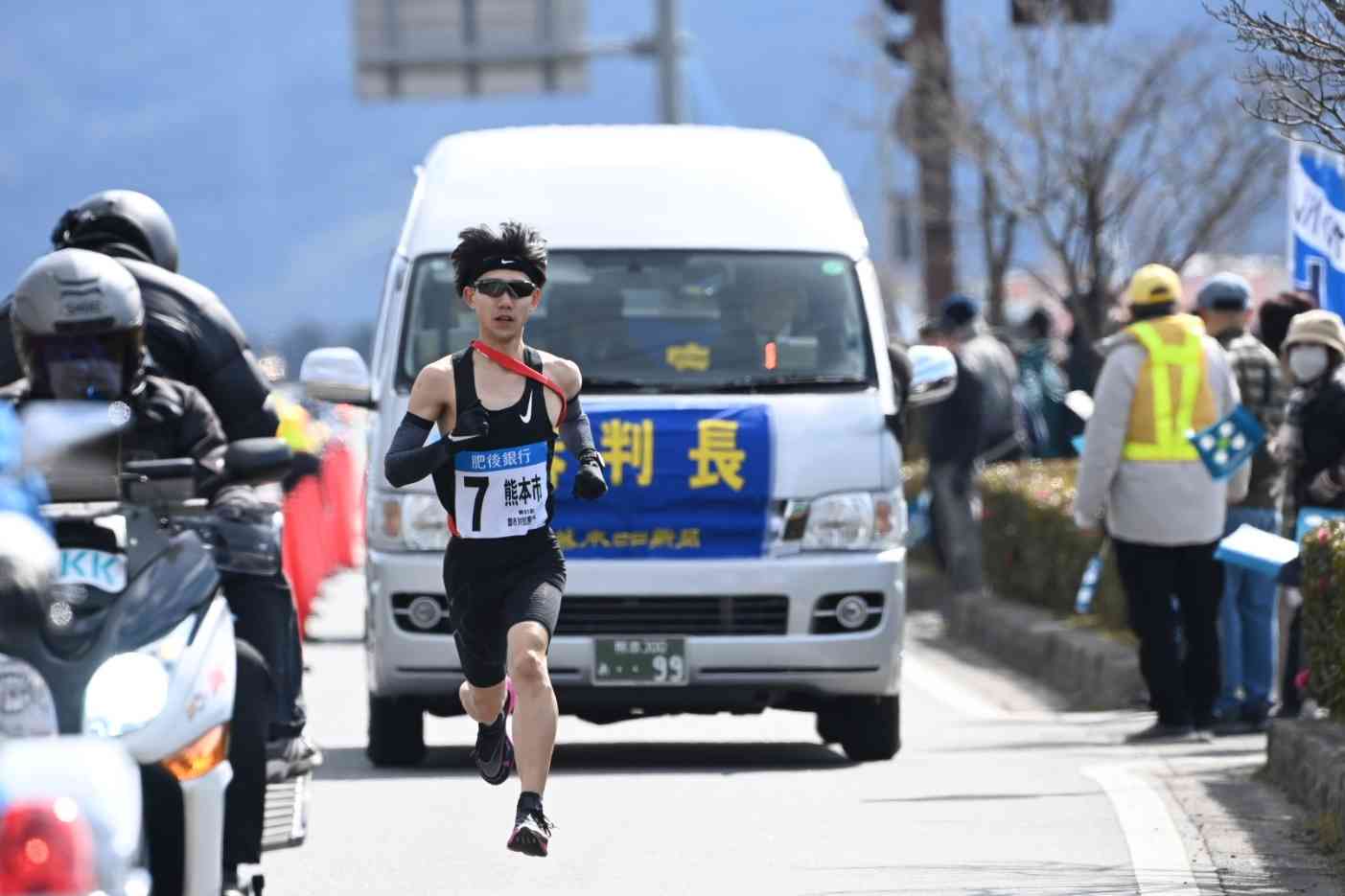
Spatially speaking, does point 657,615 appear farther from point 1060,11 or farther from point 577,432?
point 1060,11

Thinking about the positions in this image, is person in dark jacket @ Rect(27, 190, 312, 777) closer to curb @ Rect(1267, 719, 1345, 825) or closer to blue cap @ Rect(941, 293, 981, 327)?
curb @ Rect(1267, 719, 1345, 825)

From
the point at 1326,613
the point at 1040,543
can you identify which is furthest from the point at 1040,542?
the point at 1326,613

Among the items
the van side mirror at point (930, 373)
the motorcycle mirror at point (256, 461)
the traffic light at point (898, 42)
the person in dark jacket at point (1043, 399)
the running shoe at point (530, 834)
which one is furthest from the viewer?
the traffic light at point (898, 42)

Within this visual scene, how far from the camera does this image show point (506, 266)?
7504 mm

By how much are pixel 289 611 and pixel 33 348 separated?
1306 millimetres

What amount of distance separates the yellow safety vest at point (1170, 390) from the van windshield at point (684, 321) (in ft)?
4.81

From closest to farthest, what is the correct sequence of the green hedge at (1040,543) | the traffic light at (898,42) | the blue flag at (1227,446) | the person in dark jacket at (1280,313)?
the blue flag at (1227,446) → the person in dark jacket at (1280,313) → the green hedge at (1040,543) → the traffic light at (898,42)

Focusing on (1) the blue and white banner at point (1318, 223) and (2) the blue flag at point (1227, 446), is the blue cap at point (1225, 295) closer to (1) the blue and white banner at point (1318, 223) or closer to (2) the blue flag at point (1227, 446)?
(1) the blue and white banner at point (1318, 223)

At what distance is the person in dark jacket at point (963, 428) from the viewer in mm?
17938

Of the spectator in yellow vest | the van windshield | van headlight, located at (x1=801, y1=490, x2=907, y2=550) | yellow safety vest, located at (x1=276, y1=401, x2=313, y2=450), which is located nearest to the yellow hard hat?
the spectator in yellow vest

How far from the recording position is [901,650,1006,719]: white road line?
13.5m

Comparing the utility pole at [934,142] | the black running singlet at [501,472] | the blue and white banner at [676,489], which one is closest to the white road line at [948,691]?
the blue and white banner at [676,489]

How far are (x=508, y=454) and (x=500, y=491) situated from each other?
99 mm

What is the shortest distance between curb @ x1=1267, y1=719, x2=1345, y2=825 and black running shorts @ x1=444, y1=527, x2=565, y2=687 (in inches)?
97.3
